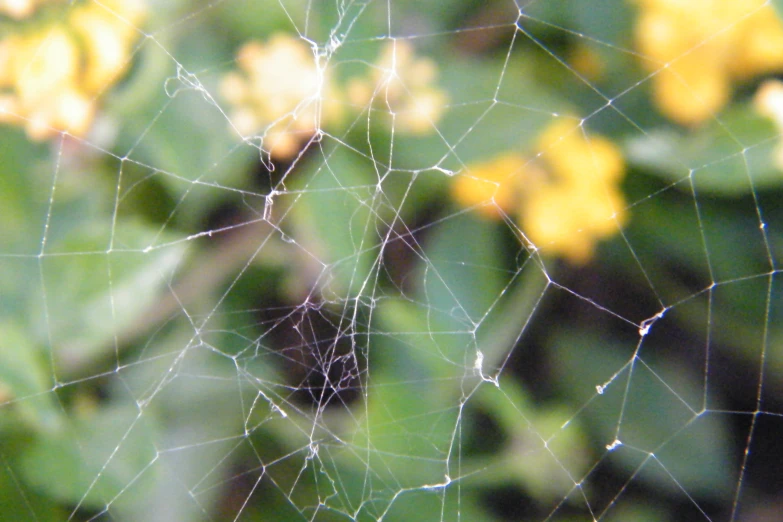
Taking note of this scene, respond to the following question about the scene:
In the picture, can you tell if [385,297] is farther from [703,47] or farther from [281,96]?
[703,47]

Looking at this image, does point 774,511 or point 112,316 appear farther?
point 774,511

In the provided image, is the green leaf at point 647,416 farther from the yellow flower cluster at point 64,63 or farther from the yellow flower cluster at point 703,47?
the yellow flower cluster at point 64,63

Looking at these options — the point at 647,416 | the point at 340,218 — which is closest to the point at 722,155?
the point at 647,416

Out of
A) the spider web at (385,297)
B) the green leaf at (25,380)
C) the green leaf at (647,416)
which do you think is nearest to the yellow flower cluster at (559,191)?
the spider web at (385,297)

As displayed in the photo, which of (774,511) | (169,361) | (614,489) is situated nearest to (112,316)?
(169,361)

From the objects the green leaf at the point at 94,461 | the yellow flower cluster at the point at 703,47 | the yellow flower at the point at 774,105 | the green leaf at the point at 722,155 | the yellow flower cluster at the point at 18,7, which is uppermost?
the yellow flower cluster at the point at 18,7

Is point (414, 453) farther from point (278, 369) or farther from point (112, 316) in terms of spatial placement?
point (112, 316)

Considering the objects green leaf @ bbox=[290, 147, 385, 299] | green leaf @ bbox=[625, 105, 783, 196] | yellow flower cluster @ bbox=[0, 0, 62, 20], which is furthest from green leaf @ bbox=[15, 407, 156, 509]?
green leaf @ bbox=[625, 105, 783, 196]
